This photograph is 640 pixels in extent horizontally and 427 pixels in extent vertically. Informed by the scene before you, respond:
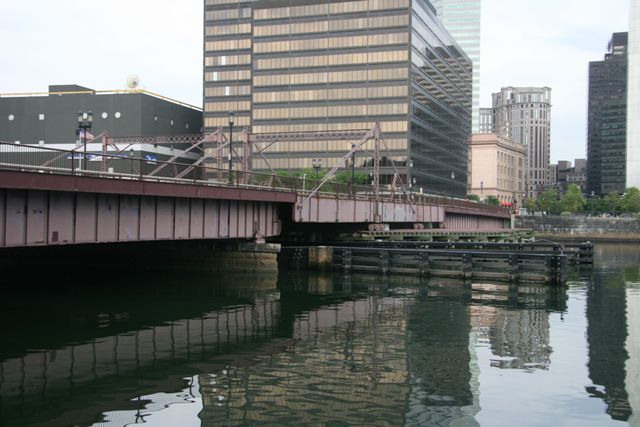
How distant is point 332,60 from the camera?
13988 cm

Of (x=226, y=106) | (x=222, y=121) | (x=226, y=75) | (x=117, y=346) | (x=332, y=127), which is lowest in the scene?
(x=117, y=346)

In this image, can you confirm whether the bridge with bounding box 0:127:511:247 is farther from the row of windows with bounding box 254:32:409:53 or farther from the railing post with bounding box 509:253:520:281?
the row of windows with bounding box 254:32:409:53

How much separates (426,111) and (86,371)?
5397 inches

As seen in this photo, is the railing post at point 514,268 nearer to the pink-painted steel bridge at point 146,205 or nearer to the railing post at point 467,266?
the railing post at point 467,266

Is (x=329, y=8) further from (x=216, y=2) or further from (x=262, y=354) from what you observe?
(x=262, y=354)

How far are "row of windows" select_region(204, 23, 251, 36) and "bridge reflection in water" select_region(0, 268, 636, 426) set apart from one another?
126 meters

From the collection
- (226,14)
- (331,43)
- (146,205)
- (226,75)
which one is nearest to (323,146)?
(331,43)

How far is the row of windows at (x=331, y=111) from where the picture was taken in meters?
137

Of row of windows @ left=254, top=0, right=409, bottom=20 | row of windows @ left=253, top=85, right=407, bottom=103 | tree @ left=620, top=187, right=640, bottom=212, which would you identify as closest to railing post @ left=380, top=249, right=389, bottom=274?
row of windows @ left=253, top=85, right=407, bottom=103

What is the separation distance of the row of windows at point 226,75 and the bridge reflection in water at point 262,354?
121m

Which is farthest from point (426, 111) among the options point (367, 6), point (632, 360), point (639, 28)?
point (632, 360)

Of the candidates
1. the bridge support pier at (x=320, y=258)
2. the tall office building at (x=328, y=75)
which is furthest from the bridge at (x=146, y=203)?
the tall office building at (x=328, y=75)

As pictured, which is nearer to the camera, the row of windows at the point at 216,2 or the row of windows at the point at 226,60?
the row of windows at the point at 226,60

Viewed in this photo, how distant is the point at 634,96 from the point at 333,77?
100 metres
